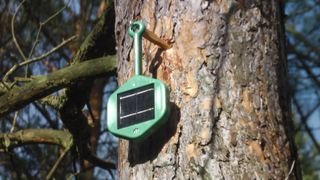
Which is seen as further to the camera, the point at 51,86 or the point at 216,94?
the point at 51,86

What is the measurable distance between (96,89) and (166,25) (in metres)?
2.83

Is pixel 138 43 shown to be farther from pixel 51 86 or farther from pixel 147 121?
pixel 51 86

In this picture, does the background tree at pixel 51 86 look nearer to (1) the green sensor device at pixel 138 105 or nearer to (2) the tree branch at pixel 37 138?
(2) the tree branch at pixel 37 138

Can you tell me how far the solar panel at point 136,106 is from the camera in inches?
47.1

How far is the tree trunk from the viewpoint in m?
1.19

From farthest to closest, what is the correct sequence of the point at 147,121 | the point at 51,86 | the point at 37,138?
the point at 37,138, the point at 51,86, the point at 147,121

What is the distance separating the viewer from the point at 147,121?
119cm

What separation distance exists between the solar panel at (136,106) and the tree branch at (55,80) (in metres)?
0.68

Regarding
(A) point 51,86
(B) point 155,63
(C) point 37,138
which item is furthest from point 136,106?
(C) point 37,138

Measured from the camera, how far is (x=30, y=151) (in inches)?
142

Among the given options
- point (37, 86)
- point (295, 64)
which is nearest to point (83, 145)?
point (37, 86)

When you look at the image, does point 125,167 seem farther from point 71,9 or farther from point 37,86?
point 71,9

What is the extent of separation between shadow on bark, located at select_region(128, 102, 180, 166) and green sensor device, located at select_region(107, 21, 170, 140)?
0.09 feet

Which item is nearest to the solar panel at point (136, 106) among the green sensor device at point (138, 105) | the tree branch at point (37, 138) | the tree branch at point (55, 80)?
the green sensor device at point (138, 105)
